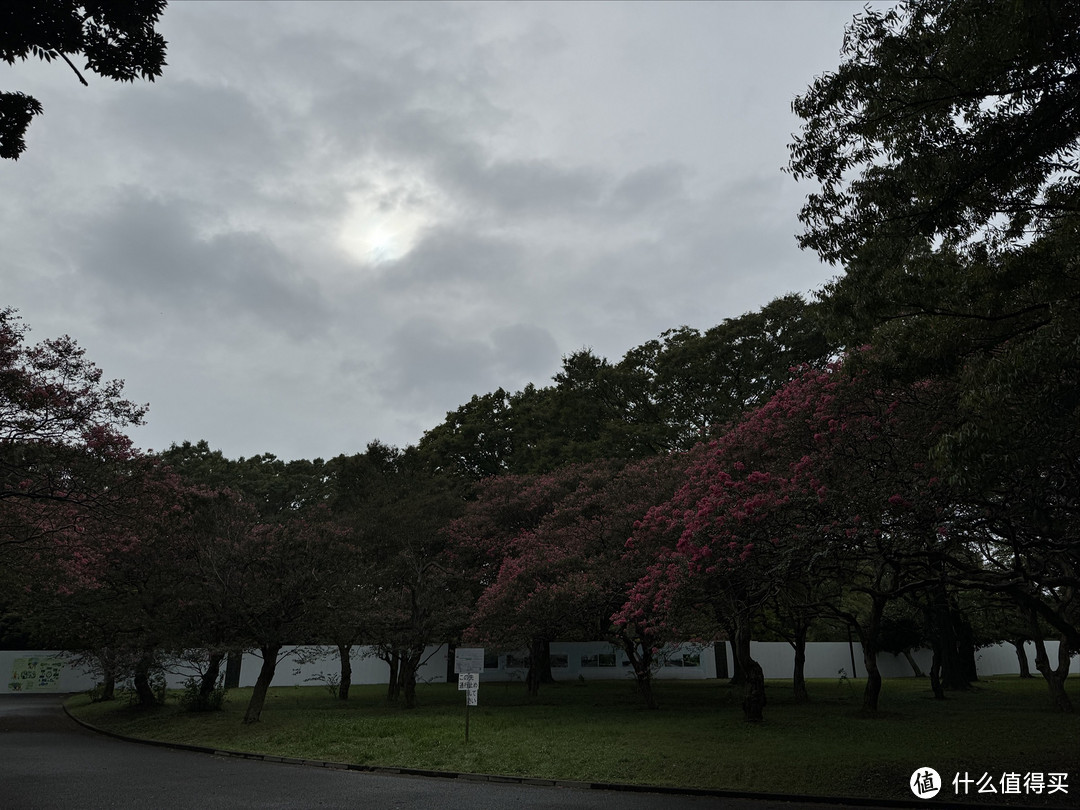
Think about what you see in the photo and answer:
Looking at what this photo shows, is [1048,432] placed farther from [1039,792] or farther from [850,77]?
[1039,792]

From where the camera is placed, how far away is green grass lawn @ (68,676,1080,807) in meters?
11.0

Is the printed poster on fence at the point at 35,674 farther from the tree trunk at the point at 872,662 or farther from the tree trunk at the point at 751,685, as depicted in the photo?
the tree trunk at the point at 872,662

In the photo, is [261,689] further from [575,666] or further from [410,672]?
[575,666]

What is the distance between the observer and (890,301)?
30.2 ft

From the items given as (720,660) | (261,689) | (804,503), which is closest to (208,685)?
(261,689)

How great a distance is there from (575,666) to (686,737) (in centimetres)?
2658

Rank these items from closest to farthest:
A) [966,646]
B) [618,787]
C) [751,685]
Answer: [618,787]
[751,685]
[966,646]

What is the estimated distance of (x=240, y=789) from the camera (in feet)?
35.9

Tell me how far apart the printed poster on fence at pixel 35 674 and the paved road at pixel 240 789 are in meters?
29.2

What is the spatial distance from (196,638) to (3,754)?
18.7ft

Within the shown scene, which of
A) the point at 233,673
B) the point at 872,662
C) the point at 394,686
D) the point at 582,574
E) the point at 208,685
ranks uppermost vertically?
the point at 582,574

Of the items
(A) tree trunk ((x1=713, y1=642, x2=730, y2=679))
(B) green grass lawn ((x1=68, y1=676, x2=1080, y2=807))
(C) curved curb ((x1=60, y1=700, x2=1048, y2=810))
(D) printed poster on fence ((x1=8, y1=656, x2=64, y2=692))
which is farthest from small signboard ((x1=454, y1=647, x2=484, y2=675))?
(D) printed poster on fence ((x1=8, y1=656, x2=64, y2=692))

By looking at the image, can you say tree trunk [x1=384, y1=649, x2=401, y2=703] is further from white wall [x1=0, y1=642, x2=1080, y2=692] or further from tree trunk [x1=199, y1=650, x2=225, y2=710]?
white wall [x1=0, y1=642, x2=1080, y2=692]

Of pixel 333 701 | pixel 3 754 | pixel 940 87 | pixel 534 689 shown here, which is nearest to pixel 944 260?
pixel 940 87
